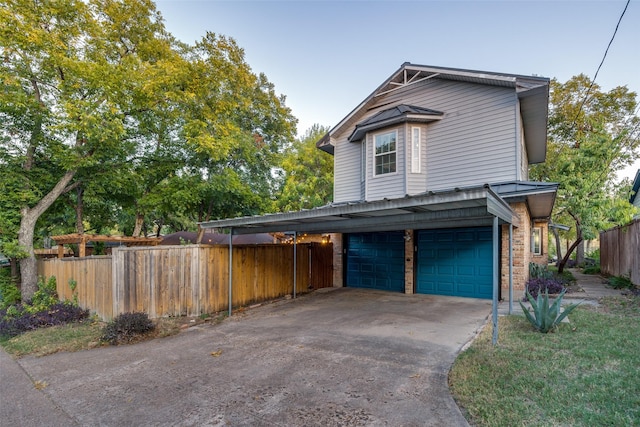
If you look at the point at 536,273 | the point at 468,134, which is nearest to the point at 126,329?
the point at 468,134

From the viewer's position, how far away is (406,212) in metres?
5.97

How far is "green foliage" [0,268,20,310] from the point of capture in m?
9.74

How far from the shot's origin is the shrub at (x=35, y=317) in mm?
7258

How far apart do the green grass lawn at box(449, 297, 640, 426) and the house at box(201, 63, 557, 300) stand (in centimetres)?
301

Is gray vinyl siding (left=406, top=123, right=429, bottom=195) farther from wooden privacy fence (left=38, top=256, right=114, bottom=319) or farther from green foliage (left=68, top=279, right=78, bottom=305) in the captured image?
green foliage (left=68, top=279, right=78, bottom=305)

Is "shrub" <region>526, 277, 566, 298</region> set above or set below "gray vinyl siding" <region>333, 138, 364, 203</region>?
below

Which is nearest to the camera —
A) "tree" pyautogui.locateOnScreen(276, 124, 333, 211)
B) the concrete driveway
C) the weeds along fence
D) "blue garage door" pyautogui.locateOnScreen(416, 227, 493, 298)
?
the concrete driveway

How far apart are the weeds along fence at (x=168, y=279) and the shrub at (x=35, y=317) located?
11.7 inches

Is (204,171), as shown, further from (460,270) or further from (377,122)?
(460,270)

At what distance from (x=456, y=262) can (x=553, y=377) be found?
622 centimetres

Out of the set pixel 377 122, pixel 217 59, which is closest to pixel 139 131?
pixel 217 59

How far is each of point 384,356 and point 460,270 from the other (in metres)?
5.86

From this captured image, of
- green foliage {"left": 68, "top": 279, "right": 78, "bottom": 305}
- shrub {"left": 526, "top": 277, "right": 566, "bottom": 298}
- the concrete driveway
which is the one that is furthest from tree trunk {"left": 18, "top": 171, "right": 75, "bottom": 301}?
shrub {"left": 526, "top": 277, "right": 566, "bottom": 298}

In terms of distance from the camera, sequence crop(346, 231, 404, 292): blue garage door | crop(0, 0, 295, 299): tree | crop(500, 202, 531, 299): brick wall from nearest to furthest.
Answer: crop(0, 0, 295, 299): tree → crop(500, 202, 531, 299): brick wall → crop(346, 231, 404, 292): blue garage door
